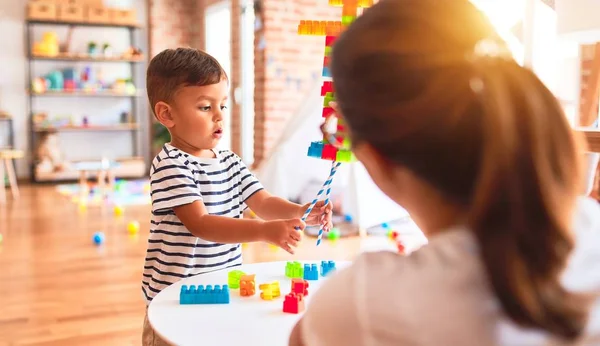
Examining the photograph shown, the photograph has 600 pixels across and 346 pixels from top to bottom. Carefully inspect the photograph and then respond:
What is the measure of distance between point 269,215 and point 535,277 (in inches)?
38.4

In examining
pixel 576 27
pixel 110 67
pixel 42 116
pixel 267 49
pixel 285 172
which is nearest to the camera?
pixel 576 27

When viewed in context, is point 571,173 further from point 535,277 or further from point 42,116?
point 42,116

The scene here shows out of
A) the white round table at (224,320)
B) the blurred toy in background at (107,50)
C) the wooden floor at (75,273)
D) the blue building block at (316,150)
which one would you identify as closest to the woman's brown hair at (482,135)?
the white round table at (224,320)

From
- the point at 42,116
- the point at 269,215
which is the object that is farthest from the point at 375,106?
the point at 42,116

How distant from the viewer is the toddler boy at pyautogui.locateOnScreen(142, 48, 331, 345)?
133cm

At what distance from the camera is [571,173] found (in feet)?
1.84

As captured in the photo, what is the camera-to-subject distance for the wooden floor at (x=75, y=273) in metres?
2.37

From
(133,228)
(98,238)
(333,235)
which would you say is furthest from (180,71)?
(133,228)

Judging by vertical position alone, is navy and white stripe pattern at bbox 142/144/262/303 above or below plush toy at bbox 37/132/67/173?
above

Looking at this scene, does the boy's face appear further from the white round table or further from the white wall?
the white wall

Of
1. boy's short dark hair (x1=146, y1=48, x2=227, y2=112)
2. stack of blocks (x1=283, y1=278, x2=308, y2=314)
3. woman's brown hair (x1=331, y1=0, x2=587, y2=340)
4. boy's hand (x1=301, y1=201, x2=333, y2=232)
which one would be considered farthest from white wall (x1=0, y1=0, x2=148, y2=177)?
woman's brown hair (x1=331, y1=0, x2=587, y2=340)

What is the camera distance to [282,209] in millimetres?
1425

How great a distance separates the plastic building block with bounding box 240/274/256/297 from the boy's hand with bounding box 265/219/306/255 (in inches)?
3.2

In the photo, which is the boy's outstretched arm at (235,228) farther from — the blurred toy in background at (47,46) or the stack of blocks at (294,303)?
the blurred toy in background at (47,46)
